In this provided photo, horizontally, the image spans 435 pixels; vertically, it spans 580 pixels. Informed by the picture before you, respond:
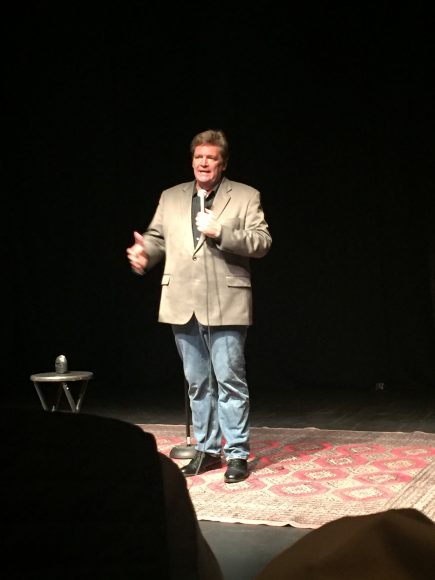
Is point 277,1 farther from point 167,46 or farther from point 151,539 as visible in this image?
point 151,539

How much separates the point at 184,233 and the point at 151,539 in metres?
2.85

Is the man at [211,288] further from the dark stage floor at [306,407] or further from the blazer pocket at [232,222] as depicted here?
the dark stage floor at [306,407]

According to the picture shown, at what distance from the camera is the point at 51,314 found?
7062 millimetres

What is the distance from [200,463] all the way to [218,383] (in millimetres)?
375

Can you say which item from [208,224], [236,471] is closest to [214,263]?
[208,224]

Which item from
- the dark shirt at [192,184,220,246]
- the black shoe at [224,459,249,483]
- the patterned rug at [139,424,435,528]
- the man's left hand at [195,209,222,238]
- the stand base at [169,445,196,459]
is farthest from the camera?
the stand base at [169,445,196,459]

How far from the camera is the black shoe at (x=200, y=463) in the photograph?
3.55m

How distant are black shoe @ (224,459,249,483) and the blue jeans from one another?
25 millimetres

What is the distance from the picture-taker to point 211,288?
3.45m

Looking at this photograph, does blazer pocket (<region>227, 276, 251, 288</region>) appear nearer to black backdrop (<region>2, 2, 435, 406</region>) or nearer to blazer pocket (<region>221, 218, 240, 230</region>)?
blazer pocket (<region>221, 218, 240, 230</region>)

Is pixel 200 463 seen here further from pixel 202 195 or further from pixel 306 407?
pixel 306 407

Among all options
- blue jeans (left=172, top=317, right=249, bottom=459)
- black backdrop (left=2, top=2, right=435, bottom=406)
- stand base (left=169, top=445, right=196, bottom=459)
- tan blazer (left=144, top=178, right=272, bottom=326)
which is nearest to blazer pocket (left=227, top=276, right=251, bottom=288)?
tan blazer (left=144, top=178, right=272, bottom=326)

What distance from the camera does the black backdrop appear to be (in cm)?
572

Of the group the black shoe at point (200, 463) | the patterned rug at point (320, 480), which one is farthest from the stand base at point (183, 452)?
the black shoe at point (200, 463)
